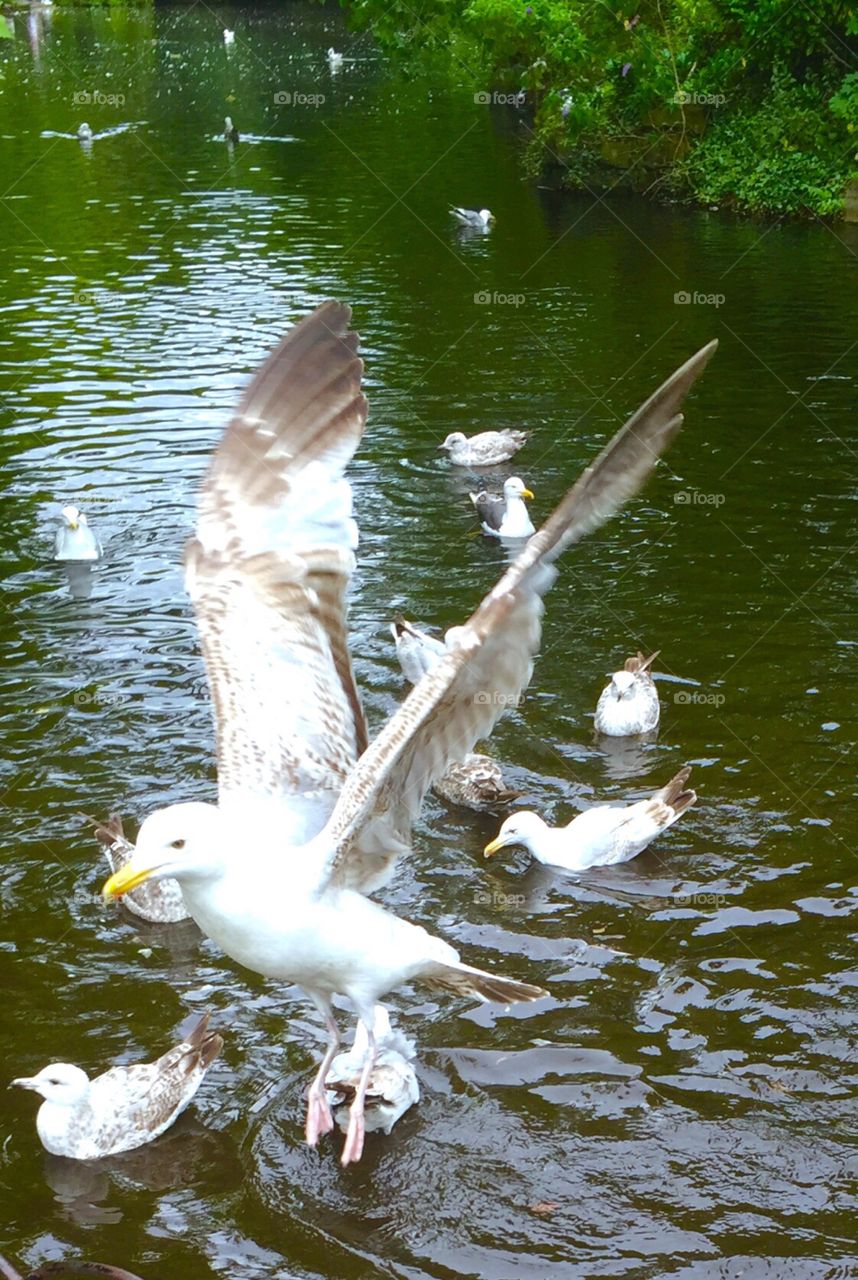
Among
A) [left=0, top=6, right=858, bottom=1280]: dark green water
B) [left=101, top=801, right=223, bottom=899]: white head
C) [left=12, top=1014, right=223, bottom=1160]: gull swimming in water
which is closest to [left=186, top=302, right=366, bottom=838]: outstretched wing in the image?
[left=101, top=801, right=223, bottom=899]: white head

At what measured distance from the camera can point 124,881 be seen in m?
4.98

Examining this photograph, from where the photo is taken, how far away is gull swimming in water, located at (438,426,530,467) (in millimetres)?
13547

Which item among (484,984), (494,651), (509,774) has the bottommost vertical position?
(509,774)

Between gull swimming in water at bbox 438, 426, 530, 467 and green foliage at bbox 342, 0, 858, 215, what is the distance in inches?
529

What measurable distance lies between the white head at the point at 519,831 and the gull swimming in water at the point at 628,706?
1.17m

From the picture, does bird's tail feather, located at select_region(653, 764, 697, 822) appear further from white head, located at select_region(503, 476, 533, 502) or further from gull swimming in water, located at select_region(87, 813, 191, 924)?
white head, located at select_region(503, 476, 533, 502)

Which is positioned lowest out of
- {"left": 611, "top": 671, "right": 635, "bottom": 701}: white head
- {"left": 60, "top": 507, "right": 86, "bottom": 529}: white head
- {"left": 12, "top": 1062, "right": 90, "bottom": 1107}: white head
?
{"left": 60, "top": 507, "right": 86, "bottom": 529}: white head

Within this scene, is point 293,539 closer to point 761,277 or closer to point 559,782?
point 559,782

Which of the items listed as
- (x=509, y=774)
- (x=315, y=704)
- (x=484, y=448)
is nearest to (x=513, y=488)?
(x=484, y=448)

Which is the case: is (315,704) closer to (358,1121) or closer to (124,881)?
(124,881)

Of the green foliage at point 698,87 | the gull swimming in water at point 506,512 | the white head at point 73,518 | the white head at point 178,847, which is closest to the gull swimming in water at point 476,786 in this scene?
the white head at point 178,847

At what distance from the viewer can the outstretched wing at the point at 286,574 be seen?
5.90m

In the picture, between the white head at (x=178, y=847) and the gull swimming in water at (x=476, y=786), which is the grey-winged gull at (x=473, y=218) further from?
the white head at (x=178, y=847)

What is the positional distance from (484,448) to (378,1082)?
8252mm
